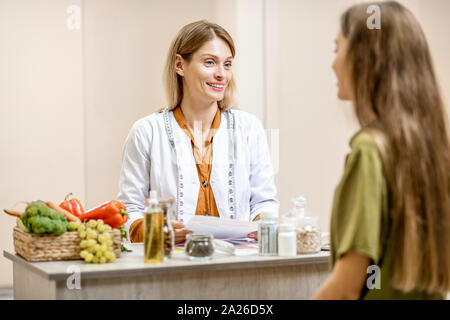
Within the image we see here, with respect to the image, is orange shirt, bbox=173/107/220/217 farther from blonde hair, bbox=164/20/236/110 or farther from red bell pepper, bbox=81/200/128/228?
red bell pepper, bbox=81/200/128/228

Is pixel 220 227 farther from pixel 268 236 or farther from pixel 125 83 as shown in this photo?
pixel 125 83

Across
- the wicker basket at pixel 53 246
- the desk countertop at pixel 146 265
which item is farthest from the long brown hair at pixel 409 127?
the wicker basket at pixel 53 246

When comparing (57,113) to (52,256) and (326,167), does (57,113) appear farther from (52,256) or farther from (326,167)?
(52,256)

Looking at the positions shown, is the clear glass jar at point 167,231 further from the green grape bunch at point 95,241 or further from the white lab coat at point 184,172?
the white lab coat at point 184,172

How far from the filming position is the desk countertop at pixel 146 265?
1.90 meters

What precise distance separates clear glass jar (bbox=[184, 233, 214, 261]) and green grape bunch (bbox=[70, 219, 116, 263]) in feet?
A: 0.81

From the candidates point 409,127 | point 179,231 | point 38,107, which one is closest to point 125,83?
point 38,107

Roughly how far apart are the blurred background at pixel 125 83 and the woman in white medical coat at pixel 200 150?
4.31 feet

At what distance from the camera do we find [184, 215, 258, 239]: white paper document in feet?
7.54

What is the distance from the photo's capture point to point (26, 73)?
4.52 meters

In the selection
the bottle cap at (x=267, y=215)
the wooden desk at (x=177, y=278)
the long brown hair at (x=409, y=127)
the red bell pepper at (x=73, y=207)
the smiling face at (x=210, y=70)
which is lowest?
the wooden desk at (x=177, y=278)
